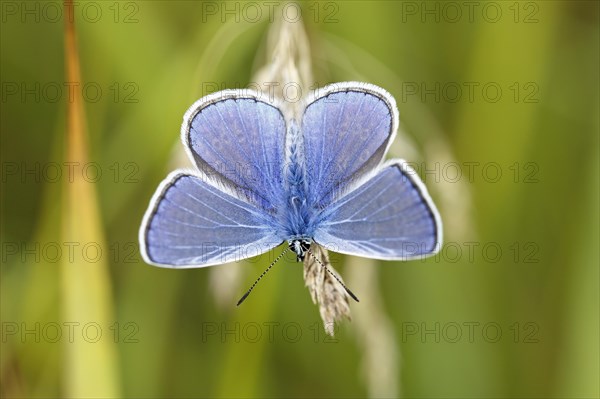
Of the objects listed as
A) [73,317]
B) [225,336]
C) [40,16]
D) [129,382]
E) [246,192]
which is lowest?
[129,382]

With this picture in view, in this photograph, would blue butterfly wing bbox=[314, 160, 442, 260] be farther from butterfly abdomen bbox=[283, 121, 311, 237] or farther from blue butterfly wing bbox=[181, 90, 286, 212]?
blue butterfly wing bbox=[181, 90, 286, 212]

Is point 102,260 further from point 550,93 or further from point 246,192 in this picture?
point 550,93

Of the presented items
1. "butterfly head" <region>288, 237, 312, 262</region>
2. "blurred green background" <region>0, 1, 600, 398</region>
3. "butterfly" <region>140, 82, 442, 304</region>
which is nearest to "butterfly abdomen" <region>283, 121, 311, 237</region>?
"butterfly" <region>140, 82, 442, 304</region>

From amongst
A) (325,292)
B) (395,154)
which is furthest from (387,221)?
(395,154)

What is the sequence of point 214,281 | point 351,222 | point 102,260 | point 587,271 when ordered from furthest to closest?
point 587,271 → point 214,281 → point 102,260 → point 351,222

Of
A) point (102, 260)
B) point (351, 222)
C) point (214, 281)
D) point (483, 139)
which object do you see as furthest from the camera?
point (483, 139)

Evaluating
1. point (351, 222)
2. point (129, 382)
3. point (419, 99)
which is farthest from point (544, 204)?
point (129, 382)
